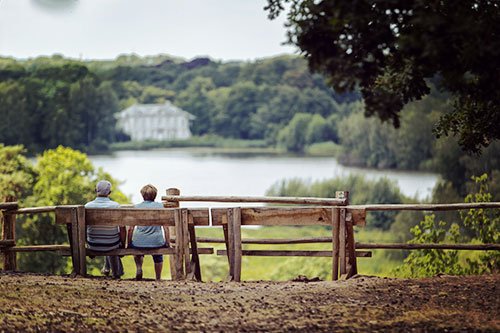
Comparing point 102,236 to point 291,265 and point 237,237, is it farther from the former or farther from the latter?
point 291,265

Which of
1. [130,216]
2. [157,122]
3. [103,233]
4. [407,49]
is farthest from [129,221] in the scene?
[157,122]

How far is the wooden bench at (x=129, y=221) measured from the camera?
906 centimetres

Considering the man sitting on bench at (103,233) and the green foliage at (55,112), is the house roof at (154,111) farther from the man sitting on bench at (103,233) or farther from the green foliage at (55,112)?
the man sitting on bench at (103,233)

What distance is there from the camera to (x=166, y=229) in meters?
9.83

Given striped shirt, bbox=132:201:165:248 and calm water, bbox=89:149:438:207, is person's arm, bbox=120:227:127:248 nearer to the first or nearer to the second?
striped shirt, bbox=132:201:165:248

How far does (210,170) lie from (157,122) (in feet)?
36.8

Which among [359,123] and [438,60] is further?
[359,123]

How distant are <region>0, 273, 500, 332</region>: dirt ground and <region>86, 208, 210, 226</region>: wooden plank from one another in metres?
0.78

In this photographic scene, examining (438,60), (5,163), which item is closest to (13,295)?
(438,60)

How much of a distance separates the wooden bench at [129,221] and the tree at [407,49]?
8.79ft

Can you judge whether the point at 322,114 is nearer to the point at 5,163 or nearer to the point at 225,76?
the point at 225,76

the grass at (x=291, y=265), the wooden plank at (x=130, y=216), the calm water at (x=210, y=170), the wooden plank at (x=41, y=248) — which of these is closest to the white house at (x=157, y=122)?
the calm water at (x=210, y=170)

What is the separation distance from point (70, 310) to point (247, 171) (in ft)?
252

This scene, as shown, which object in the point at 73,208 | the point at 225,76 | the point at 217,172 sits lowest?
the point at 217,172
